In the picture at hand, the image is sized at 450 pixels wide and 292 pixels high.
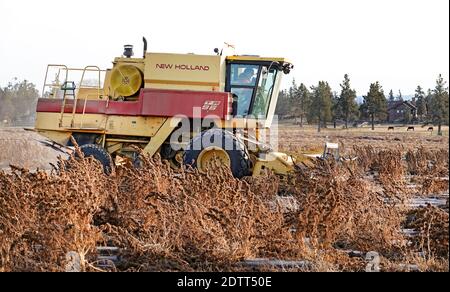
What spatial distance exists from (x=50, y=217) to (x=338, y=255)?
125 inches

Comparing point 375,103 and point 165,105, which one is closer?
point 165,105

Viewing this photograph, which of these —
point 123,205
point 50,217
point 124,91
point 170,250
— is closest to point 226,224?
point 170,250

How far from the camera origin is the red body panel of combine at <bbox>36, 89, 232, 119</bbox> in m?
13.2

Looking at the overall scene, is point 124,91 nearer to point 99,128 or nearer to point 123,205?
point 99,128

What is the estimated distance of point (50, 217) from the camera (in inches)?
246

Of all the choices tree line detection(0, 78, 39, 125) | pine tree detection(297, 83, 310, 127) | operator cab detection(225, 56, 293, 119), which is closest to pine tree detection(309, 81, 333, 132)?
pine tree detection(297, 83, 310, 127)

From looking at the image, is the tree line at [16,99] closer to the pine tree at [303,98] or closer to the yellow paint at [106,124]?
the pine tree at [303,98]

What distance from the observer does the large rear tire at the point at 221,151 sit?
1202cm

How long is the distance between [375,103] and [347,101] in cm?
329

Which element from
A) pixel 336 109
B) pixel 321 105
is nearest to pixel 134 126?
pixel 321 105

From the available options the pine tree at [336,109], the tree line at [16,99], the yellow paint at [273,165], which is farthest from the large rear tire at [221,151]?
the pine tree at [336,109]

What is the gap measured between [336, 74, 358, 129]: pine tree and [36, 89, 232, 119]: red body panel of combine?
5643 centimetres

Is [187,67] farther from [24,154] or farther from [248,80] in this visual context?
[24,154]

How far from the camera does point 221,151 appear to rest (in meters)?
12.1
